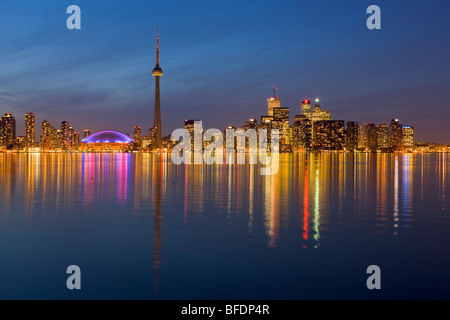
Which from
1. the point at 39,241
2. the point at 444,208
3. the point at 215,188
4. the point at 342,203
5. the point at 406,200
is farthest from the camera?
the point at 215,188

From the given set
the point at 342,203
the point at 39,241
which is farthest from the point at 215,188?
the point at 39,241

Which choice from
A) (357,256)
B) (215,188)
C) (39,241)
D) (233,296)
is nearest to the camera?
(233,296)

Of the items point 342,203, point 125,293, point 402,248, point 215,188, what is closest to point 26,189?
point 215,188

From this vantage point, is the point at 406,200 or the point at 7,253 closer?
the point at 7,253

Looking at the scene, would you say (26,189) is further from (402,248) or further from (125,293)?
(402,248)

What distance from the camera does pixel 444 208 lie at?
26.7 metres

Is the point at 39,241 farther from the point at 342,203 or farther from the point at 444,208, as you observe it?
the point at 444,208

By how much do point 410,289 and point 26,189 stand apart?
113 feet
